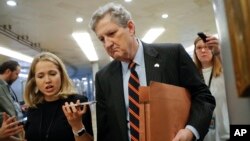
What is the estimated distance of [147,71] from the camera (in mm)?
1431

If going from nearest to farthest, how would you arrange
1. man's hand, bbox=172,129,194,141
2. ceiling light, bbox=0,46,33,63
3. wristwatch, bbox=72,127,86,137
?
man's hand, bbox=172,129,194,141 < wristwatch, bbox=72,127,86,137 < ceiling light, bbox=0,46,33,63

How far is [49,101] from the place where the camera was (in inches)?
79.7

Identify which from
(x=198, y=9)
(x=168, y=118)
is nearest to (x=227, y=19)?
(x=168, y=118)

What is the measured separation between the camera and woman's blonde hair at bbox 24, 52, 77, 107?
78.0 inches

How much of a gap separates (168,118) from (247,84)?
767 millimetres

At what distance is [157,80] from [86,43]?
8.70 m

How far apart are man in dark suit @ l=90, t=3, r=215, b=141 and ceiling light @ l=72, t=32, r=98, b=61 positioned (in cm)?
705

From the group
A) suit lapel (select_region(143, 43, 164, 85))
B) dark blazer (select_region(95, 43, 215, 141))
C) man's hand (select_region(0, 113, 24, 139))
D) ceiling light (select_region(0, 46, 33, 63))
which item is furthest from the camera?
ceiling light (select_region(0, 46, 33, 63))

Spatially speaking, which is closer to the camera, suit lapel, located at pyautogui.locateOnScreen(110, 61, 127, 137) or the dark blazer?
the dark blazer

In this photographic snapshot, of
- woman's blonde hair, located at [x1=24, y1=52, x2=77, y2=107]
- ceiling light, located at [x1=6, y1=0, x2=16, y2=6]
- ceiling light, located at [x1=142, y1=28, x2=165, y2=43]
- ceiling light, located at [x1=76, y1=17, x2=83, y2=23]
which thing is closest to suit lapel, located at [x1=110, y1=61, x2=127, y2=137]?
woman's blonde hair, located at [x1=24, y1=52, x2=77, y2=107]

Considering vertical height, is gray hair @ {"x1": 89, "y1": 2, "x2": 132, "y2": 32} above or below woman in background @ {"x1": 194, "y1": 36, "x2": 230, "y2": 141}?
above

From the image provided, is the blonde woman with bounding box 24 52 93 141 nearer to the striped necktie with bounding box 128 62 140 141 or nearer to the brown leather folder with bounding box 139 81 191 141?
the striped necktie with bounding box 128 62 140 141

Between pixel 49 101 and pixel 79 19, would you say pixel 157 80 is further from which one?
pixel 79 19

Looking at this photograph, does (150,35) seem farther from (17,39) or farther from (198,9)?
(17,39)
